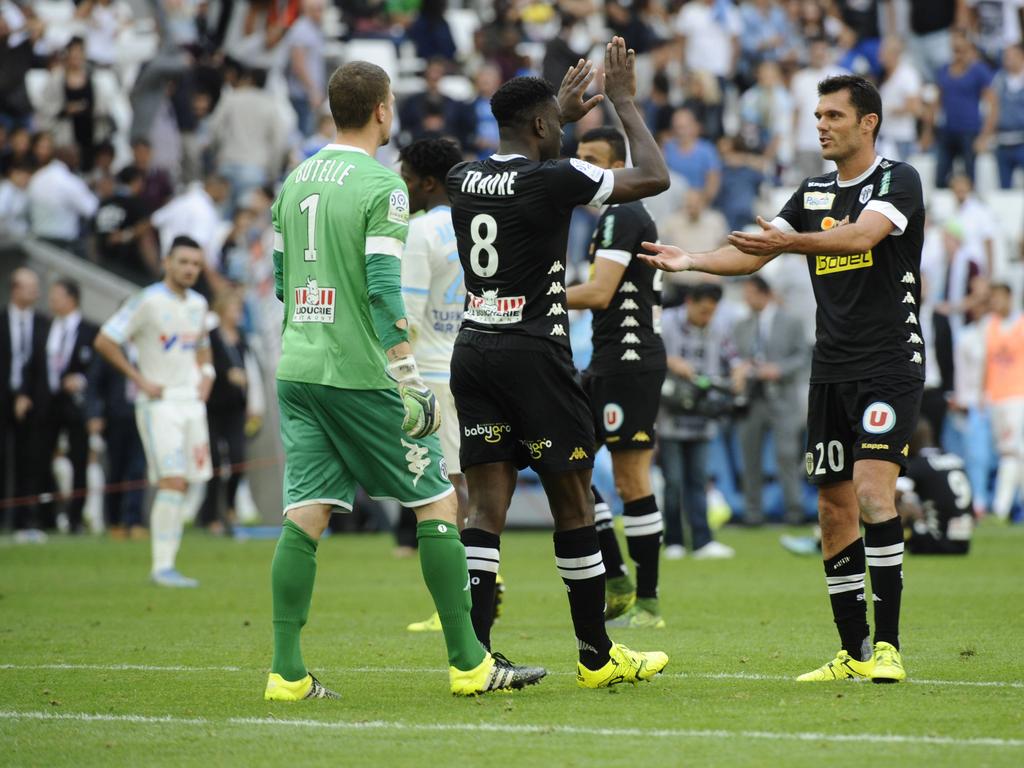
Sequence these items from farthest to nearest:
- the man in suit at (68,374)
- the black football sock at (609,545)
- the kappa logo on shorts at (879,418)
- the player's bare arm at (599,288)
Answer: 1. the man in suit at (68,374)
2. the black football sock at (609,545)
3. the player's bare arm at (599,288)
4. the kappa logo on shorts at (879,418)

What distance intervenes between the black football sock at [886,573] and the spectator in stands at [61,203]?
16.6 metres

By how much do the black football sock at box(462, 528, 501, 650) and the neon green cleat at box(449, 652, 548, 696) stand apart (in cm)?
25

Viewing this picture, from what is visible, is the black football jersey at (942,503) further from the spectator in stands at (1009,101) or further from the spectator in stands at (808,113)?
the spectator in stands at (1009,101)

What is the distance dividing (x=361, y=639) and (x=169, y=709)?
287cm

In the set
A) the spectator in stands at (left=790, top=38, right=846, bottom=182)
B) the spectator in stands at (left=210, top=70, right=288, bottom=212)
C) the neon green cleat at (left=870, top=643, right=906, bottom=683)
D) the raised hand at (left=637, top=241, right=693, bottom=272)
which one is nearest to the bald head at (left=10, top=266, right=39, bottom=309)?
the spectator in stands at (left=210, top=70, right=288, bottom=212)

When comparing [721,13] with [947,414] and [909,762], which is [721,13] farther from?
[909,762]

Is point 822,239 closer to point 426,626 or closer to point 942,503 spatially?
point 426,626

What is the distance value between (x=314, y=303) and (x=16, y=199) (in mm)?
Answer: 16101

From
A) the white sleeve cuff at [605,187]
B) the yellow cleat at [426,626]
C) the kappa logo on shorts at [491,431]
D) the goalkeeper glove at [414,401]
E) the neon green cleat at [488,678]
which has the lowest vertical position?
the yellow cleat at [426,626]

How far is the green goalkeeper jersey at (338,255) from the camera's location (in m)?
7.33

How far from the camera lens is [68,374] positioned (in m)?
20.4

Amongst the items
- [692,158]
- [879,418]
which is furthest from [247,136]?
[879,418]

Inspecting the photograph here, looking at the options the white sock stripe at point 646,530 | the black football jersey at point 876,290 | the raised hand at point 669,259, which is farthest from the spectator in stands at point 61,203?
the black football jersey at point 876,290

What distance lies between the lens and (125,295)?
73.4ft
